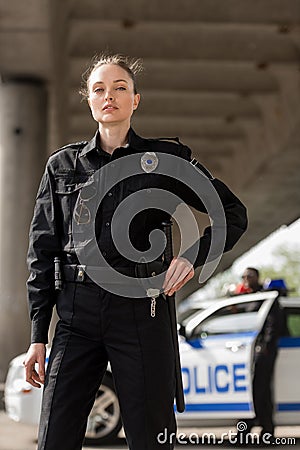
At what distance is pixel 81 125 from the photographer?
81.4 ft

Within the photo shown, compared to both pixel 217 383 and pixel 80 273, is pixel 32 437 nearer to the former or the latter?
pixel 217 383

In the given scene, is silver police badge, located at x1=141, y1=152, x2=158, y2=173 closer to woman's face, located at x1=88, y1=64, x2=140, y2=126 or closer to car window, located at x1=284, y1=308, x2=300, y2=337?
woman's face, located at x1=88, y1=64, x2=140, y2=126

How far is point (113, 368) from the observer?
322 centimetres

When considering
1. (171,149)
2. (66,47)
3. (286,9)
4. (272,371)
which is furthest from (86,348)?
(66,47)

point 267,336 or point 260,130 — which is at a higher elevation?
point 260,130

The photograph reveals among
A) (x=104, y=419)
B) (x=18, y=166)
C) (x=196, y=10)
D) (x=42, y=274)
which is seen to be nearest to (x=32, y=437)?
(x=104, y=419)

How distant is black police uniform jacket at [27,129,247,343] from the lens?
10.8 ft

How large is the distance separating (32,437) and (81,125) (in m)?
16.3

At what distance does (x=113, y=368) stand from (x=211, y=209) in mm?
672

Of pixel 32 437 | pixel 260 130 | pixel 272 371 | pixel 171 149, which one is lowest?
pixel 32 437

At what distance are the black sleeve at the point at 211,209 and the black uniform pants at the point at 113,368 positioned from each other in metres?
0.28

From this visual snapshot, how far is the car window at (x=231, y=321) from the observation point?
9.11 m

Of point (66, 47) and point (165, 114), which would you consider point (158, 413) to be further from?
point (165, 114)

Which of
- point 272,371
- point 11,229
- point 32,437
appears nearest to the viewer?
point 272,371
